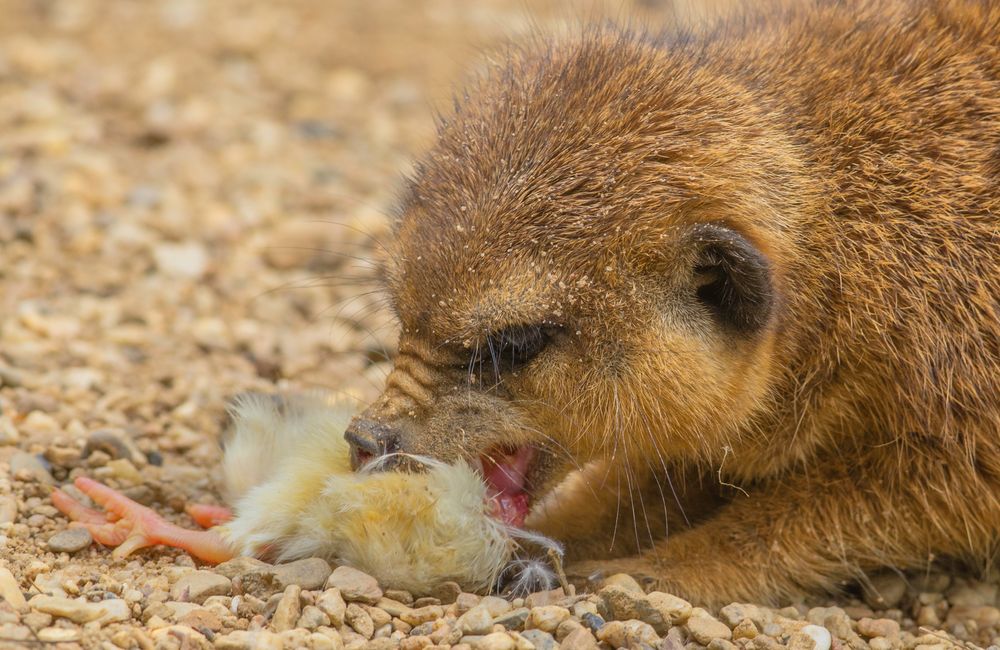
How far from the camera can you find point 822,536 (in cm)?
525

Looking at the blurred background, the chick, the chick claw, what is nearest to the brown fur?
the chick

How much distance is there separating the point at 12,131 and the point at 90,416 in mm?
3876

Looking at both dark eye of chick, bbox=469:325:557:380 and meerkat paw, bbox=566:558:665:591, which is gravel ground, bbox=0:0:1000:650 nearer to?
meerkat paw, bbox=566:558:665:591

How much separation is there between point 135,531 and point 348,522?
87cm

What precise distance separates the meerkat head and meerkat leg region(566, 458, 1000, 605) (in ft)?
1.82

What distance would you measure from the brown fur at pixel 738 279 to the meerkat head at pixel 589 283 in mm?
10

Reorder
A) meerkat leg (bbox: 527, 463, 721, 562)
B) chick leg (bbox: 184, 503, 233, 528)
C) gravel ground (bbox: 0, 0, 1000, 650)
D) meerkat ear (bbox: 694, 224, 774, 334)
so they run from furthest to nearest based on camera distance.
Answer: meerkat leg (bbox: 527, 463, 721, 562), chick leg (bbox: 184, 503, 233, 528), meerkat ear (bbox: 694, 224, 774, 334), gravel ground (bbox: 0, 0, 1000, 650)

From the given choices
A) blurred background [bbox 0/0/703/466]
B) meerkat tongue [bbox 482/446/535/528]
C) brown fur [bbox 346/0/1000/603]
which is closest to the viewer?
brown fur [bbox 346/0/1000/603]

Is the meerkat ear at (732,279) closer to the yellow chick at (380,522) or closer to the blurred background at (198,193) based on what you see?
the yellow chick at (380,522)

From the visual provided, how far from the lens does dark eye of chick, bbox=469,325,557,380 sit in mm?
4672

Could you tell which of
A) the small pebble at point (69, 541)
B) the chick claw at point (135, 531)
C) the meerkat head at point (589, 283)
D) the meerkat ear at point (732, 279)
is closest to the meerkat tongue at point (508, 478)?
the meerkat head at point (589, 283)

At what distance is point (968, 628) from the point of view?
5129 mm

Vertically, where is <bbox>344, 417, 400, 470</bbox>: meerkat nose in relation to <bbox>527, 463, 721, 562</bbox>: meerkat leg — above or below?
above

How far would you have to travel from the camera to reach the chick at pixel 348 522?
4605mm
